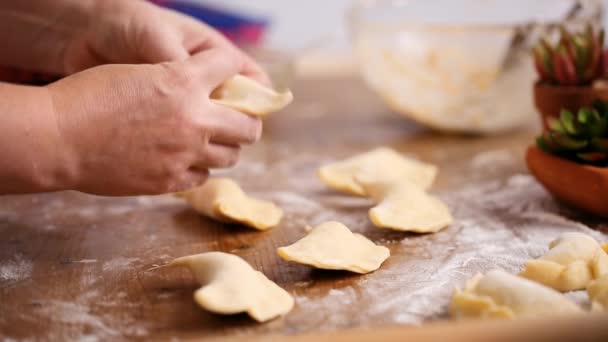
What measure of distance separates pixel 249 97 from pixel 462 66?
754 mm

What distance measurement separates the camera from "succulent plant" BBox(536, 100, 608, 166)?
1.04 meters

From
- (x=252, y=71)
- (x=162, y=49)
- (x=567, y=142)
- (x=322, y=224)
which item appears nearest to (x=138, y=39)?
(x=162, y=49)

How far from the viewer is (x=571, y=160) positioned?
1075mm

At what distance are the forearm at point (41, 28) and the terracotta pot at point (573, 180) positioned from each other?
83 cm

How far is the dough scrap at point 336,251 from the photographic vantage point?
0.86 meters

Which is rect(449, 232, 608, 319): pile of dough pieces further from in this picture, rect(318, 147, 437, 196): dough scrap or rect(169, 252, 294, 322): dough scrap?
rect(318, 147, 437, 196): dough scrap

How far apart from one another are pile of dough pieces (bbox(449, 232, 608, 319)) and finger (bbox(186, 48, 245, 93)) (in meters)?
0.46

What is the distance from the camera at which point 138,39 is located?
3.60ft

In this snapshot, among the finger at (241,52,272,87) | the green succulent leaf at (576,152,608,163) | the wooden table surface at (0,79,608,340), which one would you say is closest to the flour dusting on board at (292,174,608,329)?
the wooden table surface at (0,79,608,340)

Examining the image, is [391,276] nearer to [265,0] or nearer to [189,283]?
[189,283]

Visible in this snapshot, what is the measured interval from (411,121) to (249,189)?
723 millimetres

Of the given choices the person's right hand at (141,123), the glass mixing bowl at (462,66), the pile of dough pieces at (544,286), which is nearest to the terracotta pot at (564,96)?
the glass mixing bowl at (462,66)

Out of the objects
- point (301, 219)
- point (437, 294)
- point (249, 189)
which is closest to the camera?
point (437, 294)

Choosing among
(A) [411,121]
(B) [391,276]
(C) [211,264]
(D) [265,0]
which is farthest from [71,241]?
(D) [265,0]
